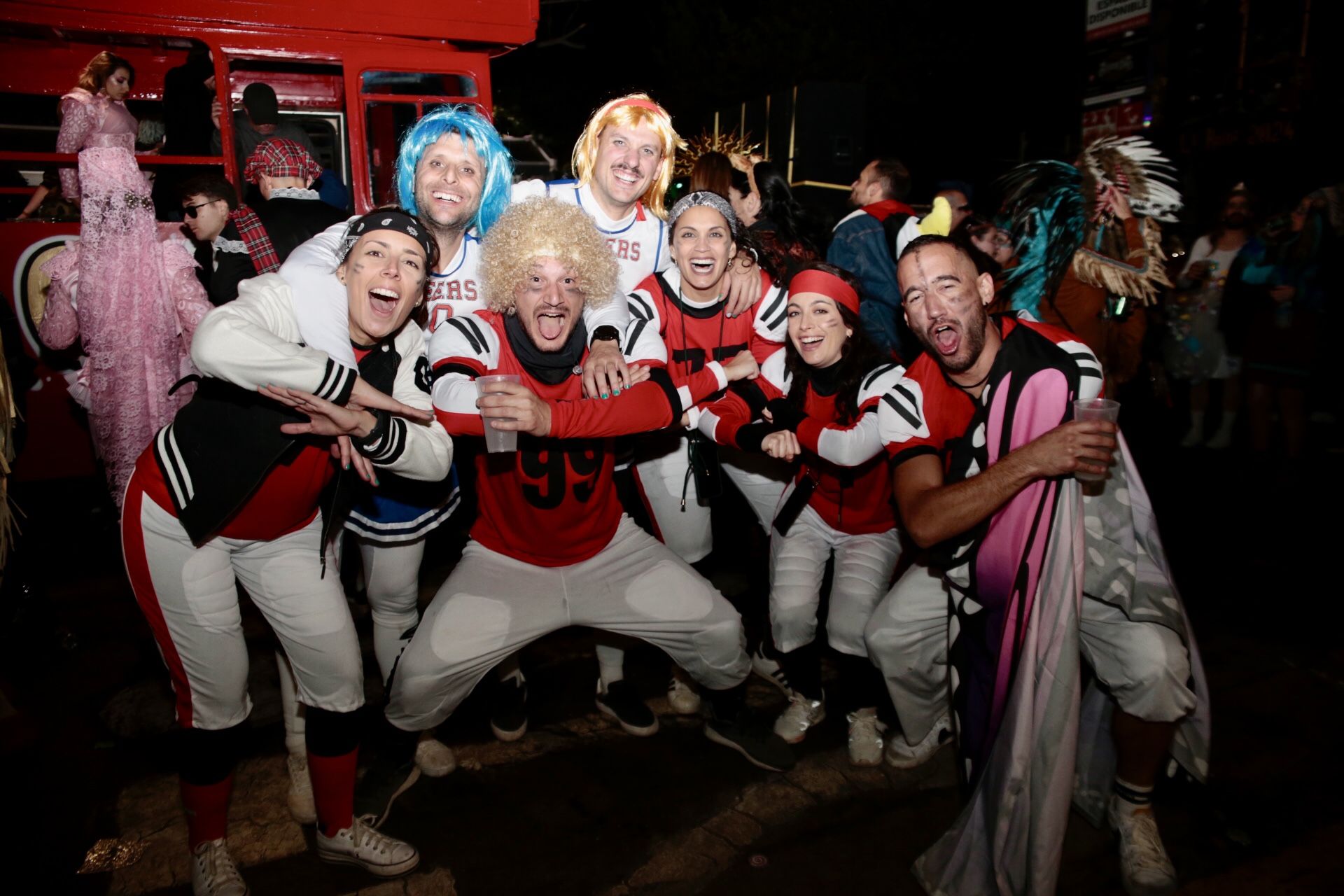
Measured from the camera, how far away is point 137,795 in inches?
113

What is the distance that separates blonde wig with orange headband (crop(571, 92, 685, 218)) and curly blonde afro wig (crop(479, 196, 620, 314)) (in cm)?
69

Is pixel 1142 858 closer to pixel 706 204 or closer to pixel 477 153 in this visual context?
pixel 706 204

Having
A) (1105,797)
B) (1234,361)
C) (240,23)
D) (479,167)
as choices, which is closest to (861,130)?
(1234,361)

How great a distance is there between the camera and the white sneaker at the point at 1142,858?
241cm

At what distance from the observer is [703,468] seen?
343 centimetres

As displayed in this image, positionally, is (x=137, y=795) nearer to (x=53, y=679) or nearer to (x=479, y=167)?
(x=53, y=679)

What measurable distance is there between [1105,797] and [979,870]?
24.5 inches

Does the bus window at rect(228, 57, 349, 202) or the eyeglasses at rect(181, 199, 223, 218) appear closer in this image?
the eyeglasses at rect(181, 199, 223, 218)

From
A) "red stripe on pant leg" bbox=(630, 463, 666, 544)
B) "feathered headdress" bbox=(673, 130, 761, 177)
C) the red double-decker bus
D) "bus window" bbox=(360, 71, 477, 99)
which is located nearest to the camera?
"red stripe on pant leg" bbox=(630, 463, 666, 544)

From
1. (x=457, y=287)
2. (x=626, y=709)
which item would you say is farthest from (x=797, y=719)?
(x=457, y=287)

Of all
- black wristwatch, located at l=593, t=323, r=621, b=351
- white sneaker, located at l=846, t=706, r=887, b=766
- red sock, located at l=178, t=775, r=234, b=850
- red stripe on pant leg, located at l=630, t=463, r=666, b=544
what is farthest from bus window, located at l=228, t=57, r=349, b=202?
white sneaker, located at l=846, t=706, r=887, b=766

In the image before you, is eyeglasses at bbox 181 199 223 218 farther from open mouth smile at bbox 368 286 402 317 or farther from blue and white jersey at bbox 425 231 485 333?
open mouth smile at bbox 368 286 402 317

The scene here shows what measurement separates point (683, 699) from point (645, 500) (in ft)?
2.71

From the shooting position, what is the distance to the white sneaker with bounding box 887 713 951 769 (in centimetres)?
304
